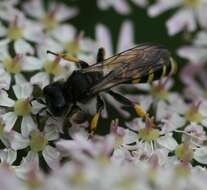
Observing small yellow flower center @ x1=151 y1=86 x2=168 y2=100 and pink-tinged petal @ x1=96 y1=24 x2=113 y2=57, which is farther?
pink-tinged petal @ x1=96 y1=24 x2=113 y2=57

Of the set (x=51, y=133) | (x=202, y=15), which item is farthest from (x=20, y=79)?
(x=202, y=15)

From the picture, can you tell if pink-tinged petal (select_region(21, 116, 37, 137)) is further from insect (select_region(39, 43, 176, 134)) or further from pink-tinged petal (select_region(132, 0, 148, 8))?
pink-tinged petal (select_region(132, 0, 148, 8))

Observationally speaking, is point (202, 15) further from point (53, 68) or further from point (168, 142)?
point (168, 142)

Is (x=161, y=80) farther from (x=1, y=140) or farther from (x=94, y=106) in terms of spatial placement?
(x=1, y=140)

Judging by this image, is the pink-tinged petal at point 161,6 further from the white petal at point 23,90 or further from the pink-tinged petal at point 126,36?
the white petal at point 23,90

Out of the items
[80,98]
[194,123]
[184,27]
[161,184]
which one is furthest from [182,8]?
[161,184]

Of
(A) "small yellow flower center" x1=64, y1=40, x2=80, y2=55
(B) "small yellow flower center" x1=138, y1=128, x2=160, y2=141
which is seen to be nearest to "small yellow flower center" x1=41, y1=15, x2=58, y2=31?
(A) "small yellow flower center" x1=64, y1=40, x2=80, y2=55

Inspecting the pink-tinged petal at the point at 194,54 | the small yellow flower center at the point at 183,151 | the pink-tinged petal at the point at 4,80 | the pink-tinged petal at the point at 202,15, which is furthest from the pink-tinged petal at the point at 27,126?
the pink-tinged petal at the point at 202,15
